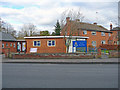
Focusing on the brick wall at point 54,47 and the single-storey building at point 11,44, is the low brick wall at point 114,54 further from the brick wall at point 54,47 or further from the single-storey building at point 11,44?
the single-storey building at point 11,44

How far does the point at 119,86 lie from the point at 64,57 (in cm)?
1275

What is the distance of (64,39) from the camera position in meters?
23.6

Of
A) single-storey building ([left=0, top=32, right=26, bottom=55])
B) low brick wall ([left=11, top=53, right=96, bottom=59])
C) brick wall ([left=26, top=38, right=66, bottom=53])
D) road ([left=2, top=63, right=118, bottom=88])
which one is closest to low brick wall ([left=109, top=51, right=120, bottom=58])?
low brick wall ([left=11, top=53, right=96, bottom=59])

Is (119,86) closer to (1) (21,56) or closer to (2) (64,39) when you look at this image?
(1) (21,56)

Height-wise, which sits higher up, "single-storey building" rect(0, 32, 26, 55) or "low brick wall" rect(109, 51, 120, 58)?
"single-storey building" rect(0, 32, 26, 55)

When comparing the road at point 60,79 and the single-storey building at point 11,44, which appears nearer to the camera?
the road at point 60,79

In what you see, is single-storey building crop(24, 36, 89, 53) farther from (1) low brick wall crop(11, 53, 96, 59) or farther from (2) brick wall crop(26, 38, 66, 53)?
(1) low brick wall crop(11, 53, 96, 59)

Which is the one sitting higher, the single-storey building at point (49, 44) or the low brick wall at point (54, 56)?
the single-storey building at point (49, 44)

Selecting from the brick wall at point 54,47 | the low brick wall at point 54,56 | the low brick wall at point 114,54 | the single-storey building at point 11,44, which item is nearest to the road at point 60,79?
the low brick wall at point 54,56

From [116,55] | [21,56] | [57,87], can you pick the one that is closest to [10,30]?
[21,56]

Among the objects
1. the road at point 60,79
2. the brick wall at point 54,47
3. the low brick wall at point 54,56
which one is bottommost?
the road at point 60,79

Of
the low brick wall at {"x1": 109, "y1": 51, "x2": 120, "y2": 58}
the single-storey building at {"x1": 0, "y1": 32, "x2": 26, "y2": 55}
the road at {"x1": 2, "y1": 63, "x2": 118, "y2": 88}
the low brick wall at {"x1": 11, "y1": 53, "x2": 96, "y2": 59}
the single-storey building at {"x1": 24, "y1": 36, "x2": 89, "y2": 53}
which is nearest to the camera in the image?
the road at {"x1": 2, "y1": 63, "x2": 118, "y2": 88}

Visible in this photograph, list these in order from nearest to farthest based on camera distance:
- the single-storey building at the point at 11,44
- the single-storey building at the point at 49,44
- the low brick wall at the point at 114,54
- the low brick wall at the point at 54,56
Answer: the low brick wall at the point at 54,56
the low brick wall at the point at 114,54
the single-storey building at the point at 49,44
the single-storey building at the point at 11,44

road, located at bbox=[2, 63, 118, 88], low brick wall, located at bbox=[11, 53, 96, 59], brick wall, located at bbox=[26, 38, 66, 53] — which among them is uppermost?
brick wall, located at bbox=[26, 38, 66, 53]
